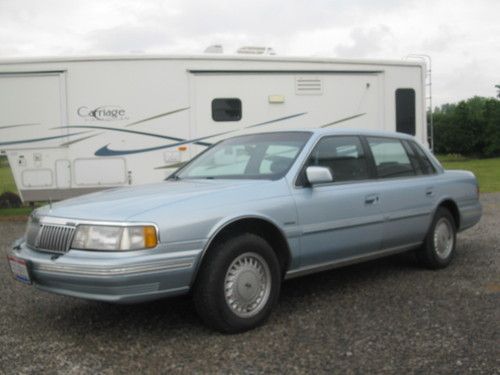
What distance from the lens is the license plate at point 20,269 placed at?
14.6 feet

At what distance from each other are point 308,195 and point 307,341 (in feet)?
4.10

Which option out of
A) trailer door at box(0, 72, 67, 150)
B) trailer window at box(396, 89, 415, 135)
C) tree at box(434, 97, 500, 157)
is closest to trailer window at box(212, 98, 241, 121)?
trailer door at box(0, 72, 67, 150)

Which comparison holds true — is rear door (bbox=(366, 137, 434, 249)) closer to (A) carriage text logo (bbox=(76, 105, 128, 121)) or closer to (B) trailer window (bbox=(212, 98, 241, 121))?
(B) trailer window (bbox=(212, 98, 241, 121))

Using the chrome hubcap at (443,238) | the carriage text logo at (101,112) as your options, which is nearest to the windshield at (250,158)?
the chrome hubcap at (443,238)

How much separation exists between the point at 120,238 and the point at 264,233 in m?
1.22

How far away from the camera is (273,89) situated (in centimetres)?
1015

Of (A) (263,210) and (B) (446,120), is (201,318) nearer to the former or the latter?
(A) (263,210)

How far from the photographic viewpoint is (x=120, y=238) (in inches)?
160

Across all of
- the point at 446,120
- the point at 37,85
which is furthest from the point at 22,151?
the point at 446,120

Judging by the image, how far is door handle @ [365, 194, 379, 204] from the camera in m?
5.54

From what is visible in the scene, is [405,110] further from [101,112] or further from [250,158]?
[250,158]

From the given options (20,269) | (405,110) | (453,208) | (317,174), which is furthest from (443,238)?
(405,110)

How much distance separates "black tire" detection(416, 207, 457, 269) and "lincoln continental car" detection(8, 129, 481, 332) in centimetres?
1

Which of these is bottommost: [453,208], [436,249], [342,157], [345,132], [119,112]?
[436,249]
